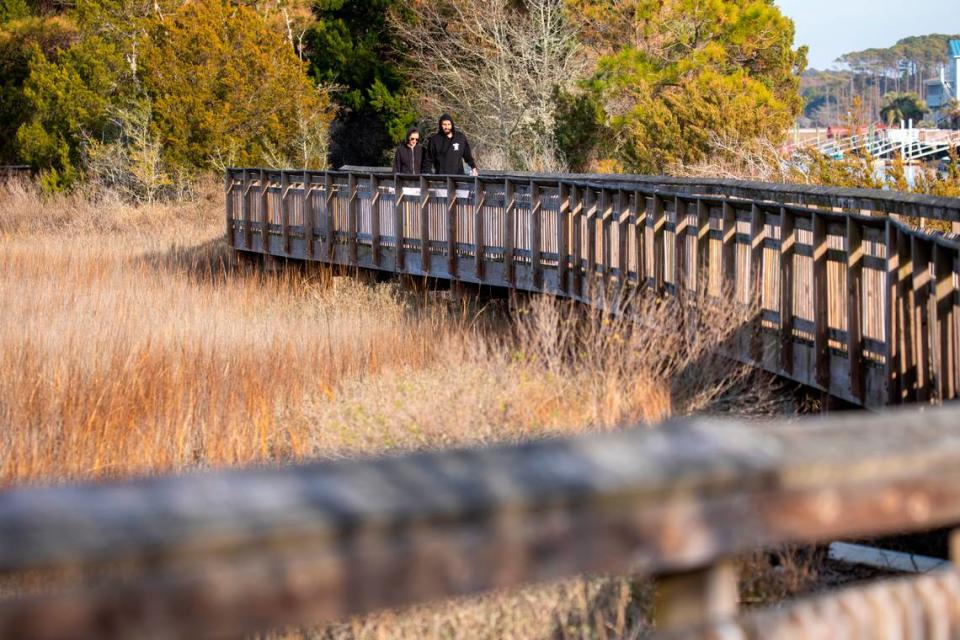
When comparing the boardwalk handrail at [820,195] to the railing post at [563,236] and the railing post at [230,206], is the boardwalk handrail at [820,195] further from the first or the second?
the railing post at [230,206]

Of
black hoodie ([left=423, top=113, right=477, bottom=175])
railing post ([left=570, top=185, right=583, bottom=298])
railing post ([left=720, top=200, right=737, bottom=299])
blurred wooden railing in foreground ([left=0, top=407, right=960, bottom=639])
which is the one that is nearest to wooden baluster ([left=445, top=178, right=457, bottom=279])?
black hoodie ([left=423, top=113, right=477, bottom=175])

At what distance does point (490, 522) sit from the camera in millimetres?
1646

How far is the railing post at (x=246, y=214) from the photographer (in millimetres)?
25406

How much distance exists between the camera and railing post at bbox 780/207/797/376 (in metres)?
10.3

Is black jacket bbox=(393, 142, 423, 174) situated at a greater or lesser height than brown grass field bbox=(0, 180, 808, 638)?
greater

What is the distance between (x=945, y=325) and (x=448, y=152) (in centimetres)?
1260

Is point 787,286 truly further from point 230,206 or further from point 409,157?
point 230,206

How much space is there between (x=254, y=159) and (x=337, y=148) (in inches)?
343

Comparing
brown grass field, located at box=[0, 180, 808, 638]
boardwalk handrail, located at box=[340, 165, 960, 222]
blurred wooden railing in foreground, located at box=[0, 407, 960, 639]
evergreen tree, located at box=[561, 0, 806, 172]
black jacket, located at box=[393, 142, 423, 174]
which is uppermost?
evergreen tree, located at box=[561, 0, 806, 172]

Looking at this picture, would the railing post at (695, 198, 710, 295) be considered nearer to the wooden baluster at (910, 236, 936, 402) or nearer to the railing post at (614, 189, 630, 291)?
the railing post at (614, 189, 630, 291)

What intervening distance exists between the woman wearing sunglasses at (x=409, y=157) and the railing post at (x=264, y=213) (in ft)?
14.2

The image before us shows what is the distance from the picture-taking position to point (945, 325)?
7.74m

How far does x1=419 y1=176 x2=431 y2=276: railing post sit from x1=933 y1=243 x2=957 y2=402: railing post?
11.8m

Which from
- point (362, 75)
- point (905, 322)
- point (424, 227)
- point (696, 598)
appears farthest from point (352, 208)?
point (362, 75)
